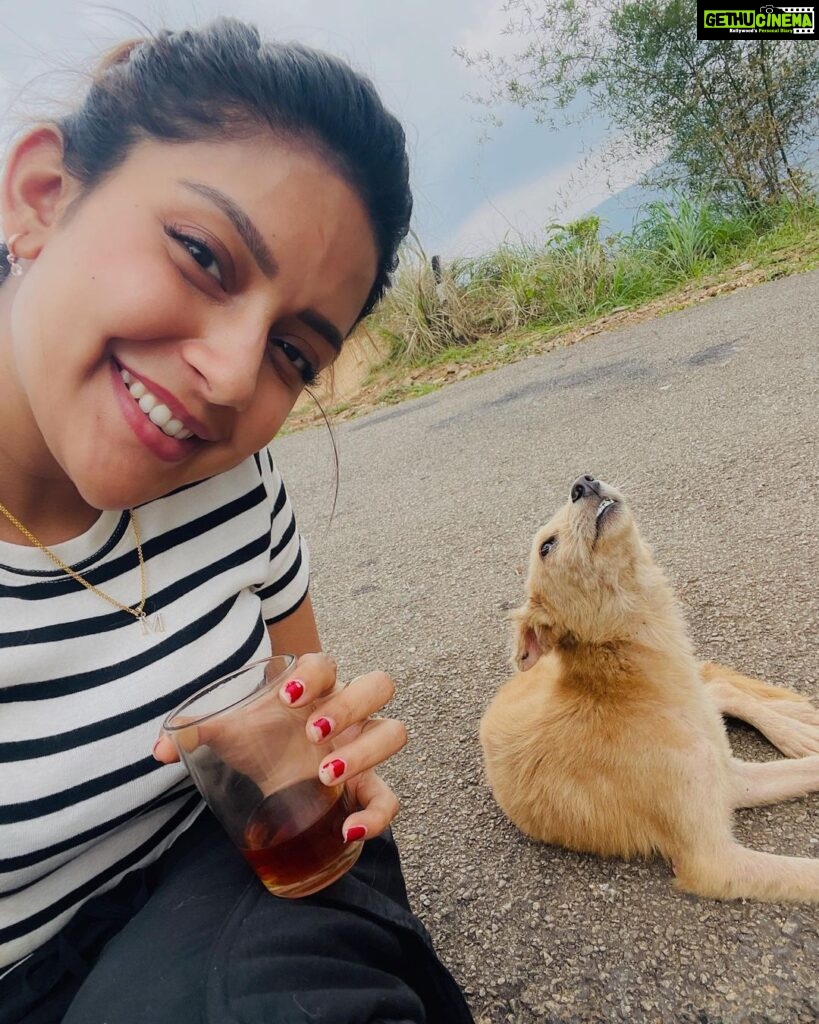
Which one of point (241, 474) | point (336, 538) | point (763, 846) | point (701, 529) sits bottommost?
point (763, 846)

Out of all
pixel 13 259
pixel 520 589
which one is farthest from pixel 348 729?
pixel 520 589

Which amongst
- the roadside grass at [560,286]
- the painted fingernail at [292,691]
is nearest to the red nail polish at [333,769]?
the painted fingernail at [292,691]

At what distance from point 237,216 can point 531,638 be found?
4.58ft

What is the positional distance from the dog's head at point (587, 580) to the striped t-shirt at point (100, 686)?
0.89m

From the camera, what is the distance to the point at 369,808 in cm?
117

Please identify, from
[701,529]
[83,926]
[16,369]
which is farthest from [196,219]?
[701,529]

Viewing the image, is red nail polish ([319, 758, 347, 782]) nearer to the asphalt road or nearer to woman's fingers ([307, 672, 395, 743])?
woman's fingers ([307, 672, 395, 743])

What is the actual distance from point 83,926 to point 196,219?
1.14 m

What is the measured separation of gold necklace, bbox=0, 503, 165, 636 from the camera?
1236mm

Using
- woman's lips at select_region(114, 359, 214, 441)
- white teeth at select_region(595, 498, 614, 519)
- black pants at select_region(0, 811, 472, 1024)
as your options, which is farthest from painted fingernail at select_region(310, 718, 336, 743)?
white teeth at select_region(595, 498, 614, 519)

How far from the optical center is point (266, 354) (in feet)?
3.91

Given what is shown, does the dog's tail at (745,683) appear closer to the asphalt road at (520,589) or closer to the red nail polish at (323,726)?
the asphalt road at (520,589)

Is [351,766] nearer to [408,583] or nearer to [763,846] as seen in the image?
[763,846]

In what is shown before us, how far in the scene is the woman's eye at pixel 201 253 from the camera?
3.47 ft
